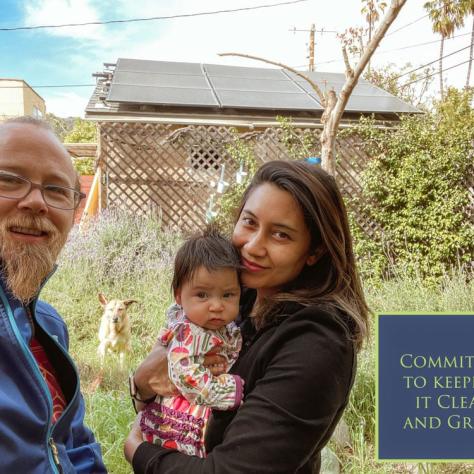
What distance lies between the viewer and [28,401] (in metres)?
1.34

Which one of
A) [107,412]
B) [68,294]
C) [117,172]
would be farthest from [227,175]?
[107,412]

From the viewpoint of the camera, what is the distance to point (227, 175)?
8250mm

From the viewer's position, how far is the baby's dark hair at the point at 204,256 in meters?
1.52

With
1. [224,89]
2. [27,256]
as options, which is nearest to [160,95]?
[224,89]

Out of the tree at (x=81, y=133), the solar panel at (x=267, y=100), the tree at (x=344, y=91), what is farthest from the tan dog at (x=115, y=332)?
the tree at (x=81, y=133)

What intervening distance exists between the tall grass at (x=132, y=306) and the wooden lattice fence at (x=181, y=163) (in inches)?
27.9

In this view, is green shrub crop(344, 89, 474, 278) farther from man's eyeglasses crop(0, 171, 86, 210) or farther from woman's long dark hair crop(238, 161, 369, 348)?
man's eyeglasses crop(0, 171, 86, 210)

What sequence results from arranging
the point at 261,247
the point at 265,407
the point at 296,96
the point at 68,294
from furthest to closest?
1. the point at 296,96
2. the point at 68,294
3. the point at 261,247
4. the point at 265,407

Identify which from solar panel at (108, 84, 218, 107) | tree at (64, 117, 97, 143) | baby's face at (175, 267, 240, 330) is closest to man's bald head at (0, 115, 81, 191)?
baby's face at (175, 267, 240, 330)

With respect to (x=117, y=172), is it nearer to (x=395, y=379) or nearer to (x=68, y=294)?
(x=68, y=294)

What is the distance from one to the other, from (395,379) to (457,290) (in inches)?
117

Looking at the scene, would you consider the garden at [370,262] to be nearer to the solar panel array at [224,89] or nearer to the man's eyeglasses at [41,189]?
the man's eyeglasses at [41,189]

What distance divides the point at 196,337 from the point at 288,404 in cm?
42

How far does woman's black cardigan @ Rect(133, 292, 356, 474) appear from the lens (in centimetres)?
117
